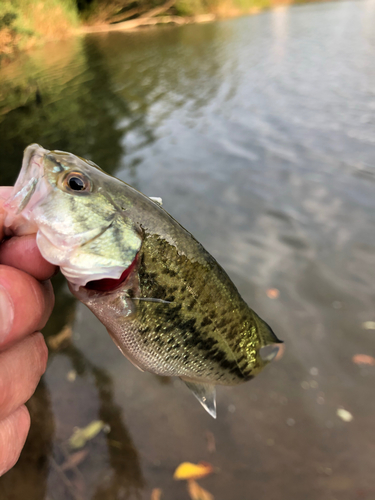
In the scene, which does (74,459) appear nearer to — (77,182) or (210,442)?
(210,442)

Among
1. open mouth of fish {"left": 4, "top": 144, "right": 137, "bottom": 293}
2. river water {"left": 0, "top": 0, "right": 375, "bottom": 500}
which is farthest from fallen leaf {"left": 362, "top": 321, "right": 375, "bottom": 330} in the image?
open mouth of fish {"left": 4, "top": 144, "right": 137, "bottom": 293}

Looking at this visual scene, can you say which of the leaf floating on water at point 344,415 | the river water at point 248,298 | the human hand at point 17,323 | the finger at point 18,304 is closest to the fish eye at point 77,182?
the human hand at point 17,323

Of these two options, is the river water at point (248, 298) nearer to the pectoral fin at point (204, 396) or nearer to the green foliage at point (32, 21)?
the pectoral fin at point (204, 396)

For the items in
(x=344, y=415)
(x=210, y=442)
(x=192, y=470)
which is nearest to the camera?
(x=192, y=470)

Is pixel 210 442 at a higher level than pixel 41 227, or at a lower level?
lower

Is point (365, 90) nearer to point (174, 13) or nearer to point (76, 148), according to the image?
point (76, 148)

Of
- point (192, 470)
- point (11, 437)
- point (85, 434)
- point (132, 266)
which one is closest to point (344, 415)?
point (192, 470)
